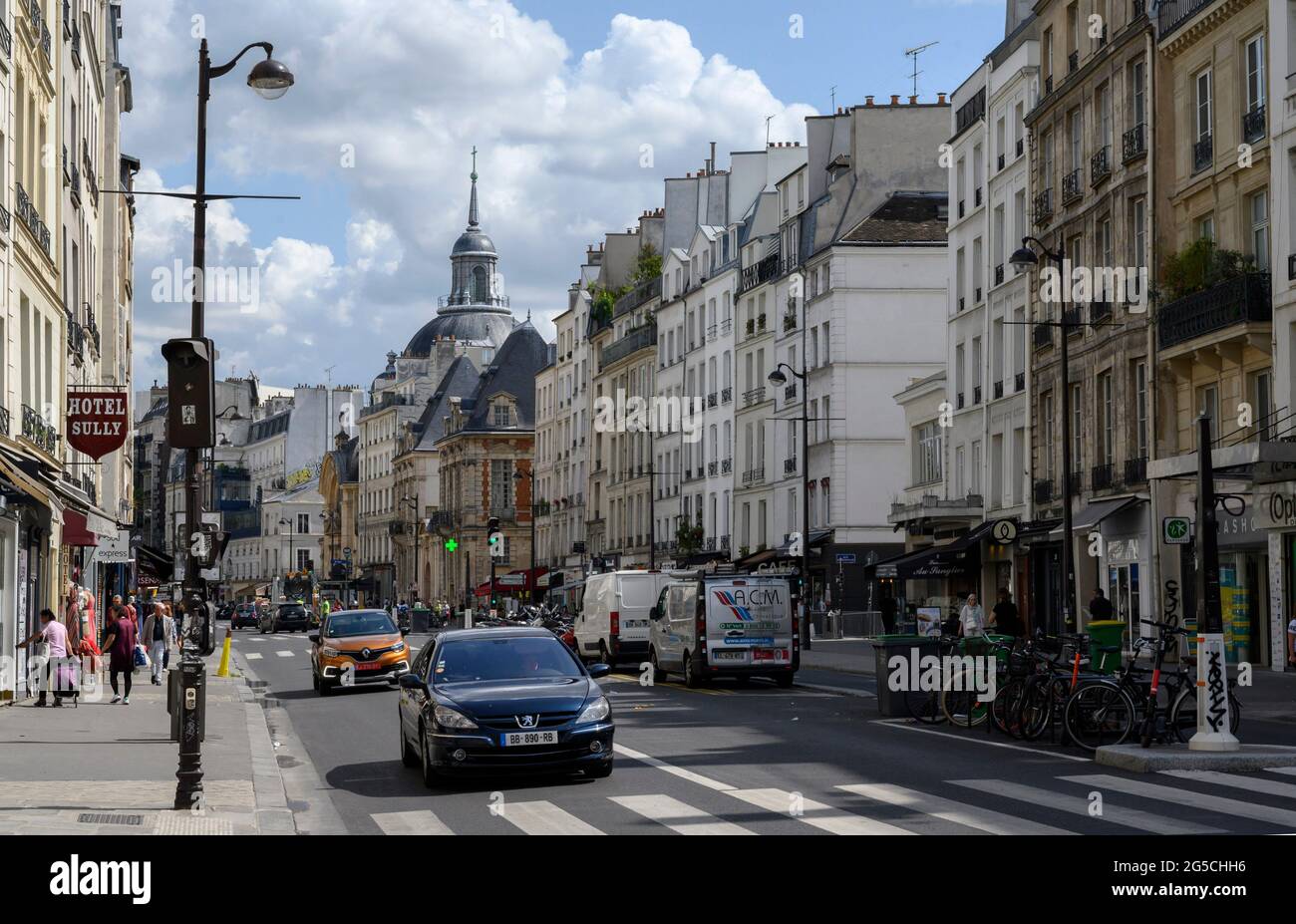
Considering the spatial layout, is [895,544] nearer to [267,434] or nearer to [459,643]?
[459,643]

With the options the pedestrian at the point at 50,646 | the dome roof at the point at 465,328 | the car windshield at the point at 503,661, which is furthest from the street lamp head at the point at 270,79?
the dome roof at the point at 465,328

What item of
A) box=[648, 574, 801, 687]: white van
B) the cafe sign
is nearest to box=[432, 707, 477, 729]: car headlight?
the cafe sign

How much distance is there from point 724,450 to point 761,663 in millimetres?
48104

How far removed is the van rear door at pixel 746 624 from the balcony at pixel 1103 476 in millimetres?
13511

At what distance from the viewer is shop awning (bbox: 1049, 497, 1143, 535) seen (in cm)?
4053

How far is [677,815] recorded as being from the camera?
13.6 metres

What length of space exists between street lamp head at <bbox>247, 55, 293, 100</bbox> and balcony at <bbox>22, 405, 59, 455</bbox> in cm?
1025

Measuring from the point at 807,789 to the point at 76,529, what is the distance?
1658 centimetres

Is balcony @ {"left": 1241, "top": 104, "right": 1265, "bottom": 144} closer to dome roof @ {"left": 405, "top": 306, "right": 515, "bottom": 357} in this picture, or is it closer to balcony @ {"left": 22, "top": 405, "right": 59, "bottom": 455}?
balcony @ {"left": 22, "top": 405, "right": 59, "bottom": 455}

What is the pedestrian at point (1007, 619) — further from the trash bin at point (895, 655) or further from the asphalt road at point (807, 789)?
the asphalt road at point (807, 789)

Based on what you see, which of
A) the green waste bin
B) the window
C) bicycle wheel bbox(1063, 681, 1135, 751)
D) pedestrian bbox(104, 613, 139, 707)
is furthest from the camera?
the window

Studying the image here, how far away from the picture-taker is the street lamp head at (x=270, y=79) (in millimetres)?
20562
